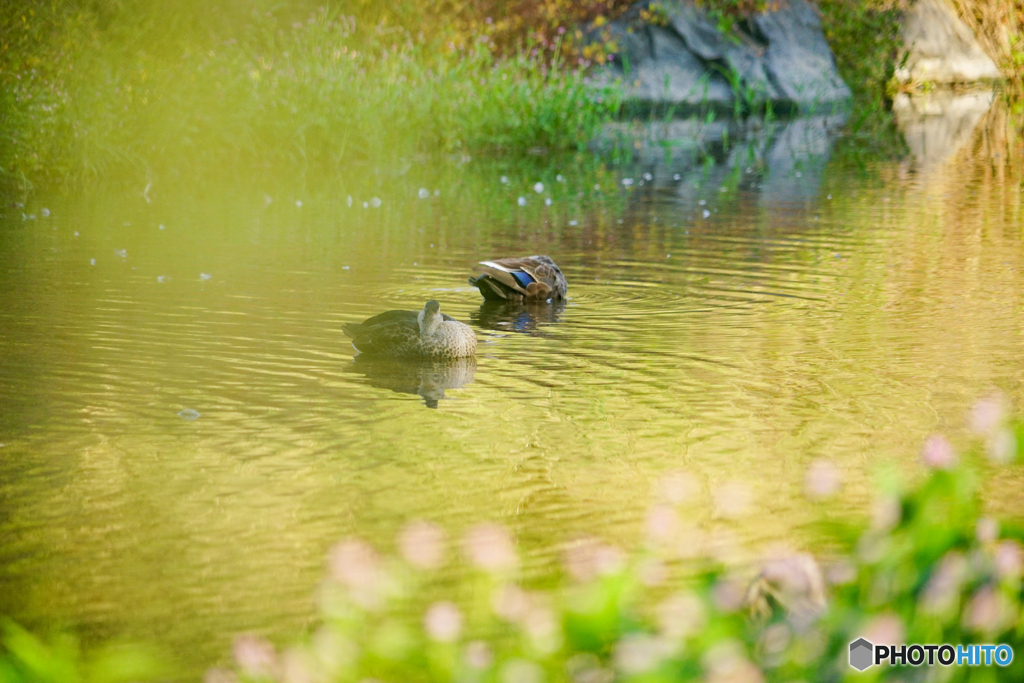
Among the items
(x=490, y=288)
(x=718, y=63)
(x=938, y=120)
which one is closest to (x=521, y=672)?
(x=490, y=288)

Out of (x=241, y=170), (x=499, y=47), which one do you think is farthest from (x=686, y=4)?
(x=241, y=170)

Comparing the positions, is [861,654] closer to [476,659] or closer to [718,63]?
[476,659]

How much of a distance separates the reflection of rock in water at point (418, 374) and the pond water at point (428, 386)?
39 mm

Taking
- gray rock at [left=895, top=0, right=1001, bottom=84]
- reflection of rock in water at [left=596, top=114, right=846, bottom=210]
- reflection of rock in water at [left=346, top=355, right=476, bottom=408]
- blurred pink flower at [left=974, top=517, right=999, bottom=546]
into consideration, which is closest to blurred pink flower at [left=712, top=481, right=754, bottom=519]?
reflection of rock in water at [left=346, top=355, right=476, bottom=408]

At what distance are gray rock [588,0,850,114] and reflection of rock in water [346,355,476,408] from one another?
66.5 feet

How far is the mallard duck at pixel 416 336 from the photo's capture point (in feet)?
23.3

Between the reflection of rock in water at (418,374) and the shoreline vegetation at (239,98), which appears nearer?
the reflection of rock in water at (418,374)

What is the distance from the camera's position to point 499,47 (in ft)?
89.8

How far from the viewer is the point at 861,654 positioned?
174 cm

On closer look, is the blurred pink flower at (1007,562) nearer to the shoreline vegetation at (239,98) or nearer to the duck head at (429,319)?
the duck head at (429,319)

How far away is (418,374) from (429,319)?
332 millimetres

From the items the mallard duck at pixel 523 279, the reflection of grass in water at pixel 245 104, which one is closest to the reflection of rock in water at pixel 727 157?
the reflection of grass in water at pixel 245 104

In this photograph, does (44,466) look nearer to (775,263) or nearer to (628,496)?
(628,496)

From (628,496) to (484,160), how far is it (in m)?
Result: 15.2
